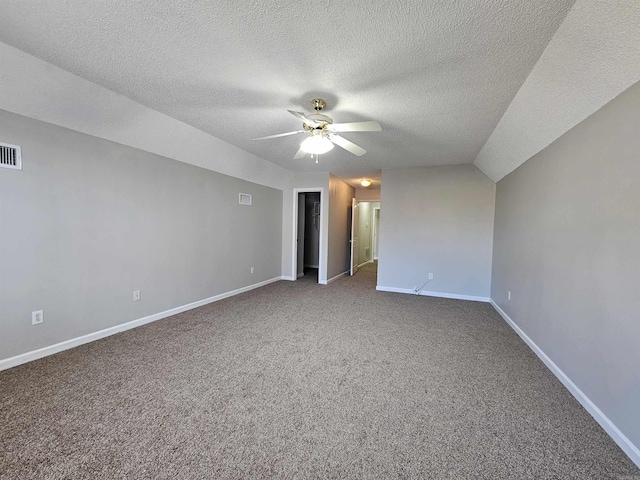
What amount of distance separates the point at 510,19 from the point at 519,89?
3.05 ft

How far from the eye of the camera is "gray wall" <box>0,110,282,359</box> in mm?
2311

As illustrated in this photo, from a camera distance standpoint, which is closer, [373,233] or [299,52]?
[299,52]

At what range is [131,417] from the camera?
1725 millimetres

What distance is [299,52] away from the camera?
1.85m

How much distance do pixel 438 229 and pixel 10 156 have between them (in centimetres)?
564

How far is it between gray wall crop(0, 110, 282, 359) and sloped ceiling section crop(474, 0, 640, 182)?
4.01m

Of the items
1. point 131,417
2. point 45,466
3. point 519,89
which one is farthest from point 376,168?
point 45,466

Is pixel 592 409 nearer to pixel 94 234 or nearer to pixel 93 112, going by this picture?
pixel 94 234

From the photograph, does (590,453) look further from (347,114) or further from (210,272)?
(210,272)

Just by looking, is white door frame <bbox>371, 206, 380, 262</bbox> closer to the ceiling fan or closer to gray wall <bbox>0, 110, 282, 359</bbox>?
gray wall <bbox>0, 110, 282, 359</bbox>

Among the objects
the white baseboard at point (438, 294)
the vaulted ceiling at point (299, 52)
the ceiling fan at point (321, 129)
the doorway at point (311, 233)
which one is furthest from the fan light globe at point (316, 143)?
the doorway at point (311, 233)

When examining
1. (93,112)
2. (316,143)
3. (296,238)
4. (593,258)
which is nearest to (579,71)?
(593,258)

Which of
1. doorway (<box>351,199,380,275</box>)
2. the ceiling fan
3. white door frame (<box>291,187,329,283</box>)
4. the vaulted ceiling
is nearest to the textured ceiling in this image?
the vaulted ceiling

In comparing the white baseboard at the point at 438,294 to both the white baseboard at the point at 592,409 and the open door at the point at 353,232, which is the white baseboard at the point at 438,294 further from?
the white baseboard at the point at 592,409
